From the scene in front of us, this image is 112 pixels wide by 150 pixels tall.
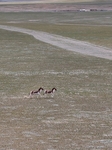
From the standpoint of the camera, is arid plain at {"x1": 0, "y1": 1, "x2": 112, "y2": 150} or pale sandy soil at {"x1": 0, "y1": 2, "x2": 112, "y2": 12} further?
pale sandy soil at {"x1": 0, "y1": 2, "x2": 112, "y2": 12}

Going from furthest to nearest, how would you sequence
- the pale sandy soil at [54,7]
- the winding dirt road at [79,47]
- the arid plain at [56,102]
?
the pale sandy soil at [54,7], the winding dirt road at [79,47], the arid plain at [56,102]

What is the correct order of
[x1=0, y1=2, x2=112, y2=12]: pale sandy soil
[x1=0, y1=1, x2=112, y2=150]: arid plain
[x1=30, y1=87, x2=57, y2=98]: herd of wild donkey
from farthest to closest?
[x1=0, y1=2, x2=112, y2=12]: pale sandy soil
[x1=30, y1=87, x2=57, y2=98]: herd of wild donkey
[x1=0, y1=1, x2=112, y2=150]: arid plain

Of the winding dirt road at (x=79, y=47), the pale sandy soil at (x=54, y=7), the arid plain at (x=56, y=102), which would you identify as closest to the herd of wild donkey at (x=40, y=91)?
the arid plain at (x=56, y=102)

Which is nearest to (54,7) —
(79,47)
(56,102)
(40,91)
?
(79,47)

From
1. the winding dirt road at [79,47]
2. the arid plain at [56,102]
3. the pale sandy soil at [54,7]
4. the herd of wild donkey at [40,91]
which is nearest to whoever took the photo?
the arid plain at [56,102]

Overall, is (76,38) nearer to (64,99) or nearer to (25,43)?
(25,43)

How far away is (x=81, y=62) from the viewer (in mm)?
35406

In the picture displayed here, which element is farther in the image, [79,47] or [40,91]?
[79,47]

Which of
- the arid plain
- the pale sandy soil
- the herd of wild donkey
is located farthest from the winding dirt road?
the pale sandy soil

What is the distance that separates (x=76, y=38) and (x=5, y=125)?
42434 millimetres

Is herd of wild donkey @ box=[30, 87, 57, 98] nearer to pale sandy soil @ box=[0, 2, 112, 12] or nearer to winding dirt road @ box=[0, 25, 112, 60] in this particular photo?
winding dirt road @ box=[0, 25, 112, 60]

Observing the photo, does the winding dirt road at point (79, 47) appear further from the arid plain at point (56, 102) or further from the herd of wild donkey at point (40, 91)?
the herd of wild donkey at point (40, 91)

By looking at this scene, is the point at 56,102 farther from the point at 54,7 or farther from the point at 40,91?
the point at 54,7

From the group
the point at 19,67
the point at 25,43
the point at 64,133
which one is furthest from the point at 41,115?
the point at 25,43
